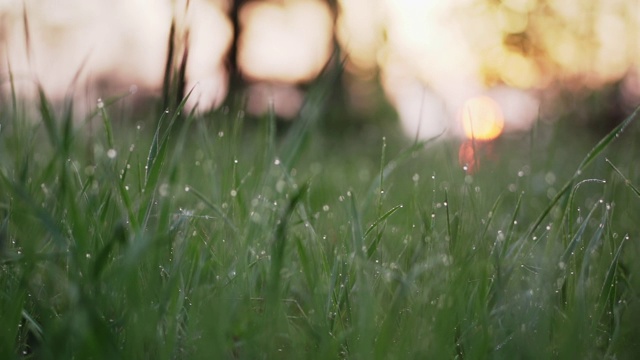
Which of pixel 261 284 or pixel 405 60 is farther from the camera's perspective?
pixel 405 60

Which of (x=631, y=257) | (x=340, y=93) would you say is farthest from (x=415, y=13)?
(x=340, y=93)

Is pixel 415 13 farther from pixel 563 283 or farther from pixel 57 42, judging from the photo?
pixel 563 283

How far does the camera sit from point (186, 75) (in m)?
0.99

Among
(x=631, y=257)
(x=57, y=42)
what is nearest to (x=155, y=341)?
(x=631, y=257)

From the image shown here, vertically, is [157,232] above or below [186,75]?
below

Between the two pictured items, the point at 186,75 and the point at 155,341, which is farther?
the point at 186,75

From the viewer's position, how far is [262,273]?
909mm

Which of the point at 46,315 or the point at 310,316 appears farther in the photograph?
the point at 310,316

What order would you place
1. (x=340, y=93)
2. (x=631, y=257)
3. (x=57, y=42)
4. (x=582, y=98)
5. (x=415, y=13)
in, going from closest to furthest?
(x=631, y=257) → (x=57, y=42) → (x=415, y=13) → (x=582, y=98) → (x=340, y=93)

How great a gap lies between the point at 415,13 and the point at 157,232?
6.72ft

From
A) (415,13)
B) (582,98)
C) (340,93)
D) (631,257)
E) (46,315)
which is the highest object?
(415,13)

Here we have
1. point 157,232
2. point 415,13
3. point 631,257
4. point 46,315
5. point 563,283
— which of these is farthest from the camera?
point 415,13

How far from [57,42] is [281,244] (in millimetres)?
1594

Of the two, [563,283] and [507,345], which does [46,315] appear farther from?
[563,283]
